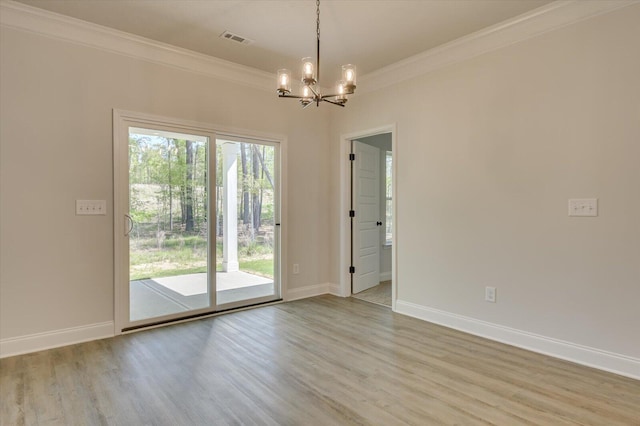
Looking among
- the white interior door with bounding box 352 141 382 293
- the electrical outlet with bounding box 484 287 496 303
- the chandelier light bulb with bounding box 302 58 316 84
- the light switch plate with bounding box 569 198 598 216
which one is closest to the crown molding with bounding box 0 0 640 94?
the white interior door with bounding box 352 141 382 293

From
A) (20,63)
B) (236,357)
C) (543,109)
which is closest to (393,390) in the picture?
(236,357)

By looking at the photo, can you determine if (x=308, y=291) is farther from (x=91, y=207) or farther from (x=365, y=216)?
(x=91, y=207)

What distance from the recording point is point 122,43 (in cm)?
342

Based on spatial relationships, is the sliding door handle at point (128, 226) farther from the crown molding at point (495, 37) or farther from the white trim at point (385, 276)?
the white trim at point (385, 276)

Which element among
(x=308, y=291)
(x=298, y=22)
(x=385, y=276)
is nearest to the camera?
(x=298, y=22)

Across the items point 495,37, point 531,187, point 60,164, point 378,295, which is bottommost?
point 378,295

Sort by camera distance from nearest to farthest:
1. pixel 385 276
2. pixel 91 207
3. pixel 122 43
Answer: pixel 91 207, pixel 122 43, pixel 385 276

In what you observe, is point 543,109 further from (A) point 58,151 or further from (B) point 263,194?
(A) point 58,151

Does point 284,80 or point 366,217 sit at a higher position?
point 284,80

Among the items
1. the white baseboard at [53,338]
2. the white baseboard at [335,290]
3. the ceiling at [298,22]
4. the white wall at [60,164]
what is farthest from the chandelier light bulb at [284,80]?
the white baseboard at [335,290]

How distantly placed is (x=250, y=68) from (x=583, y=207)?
3695 millimetres

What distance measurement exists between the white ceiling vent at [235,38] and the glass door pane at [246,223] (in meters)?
1.15

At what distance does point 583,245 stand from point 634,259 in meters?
0.32

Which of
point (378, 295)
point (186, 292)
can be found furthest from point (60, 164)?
point (378, 295)
